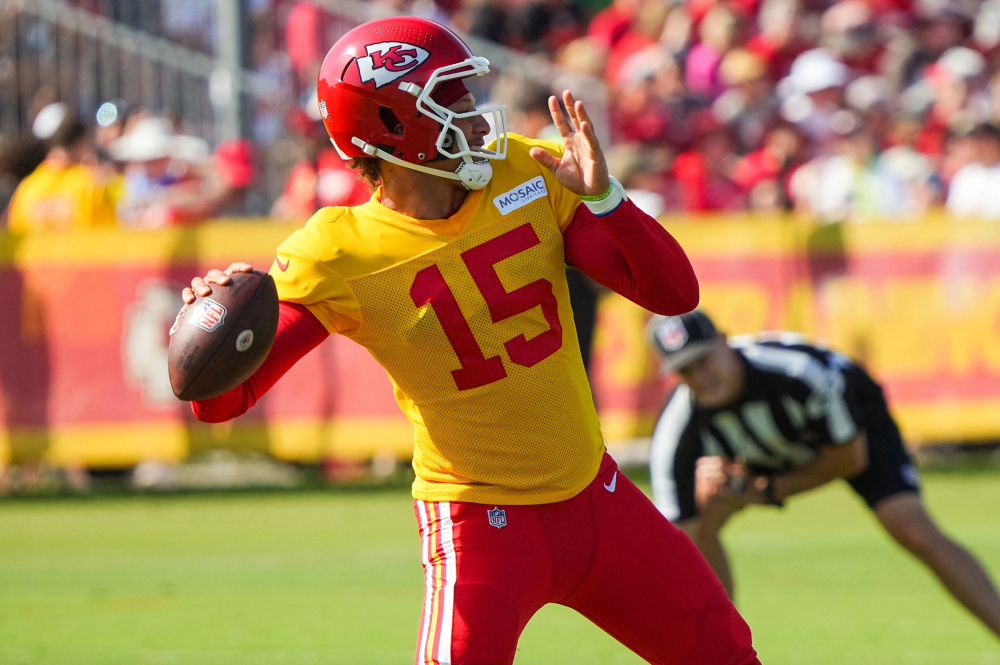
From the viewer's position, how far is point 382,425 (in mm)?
10930

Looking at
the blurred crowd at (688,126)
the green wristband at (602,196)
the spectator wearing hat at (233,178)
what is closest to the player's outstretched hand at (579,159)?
the green wristband at (602,196)

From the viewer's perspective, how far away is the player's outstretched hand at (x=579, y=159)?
140 inches

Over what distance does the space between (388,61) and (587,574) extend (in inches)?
57.6

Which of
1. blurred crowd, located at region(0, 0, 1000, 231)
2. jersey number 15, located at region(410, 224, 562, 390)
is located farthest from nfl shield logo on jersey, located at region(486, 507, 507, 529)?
blurred crowd, located at region(0, 0, 1000, 231)

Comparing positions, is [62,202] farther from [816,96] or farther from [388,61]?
[388,61]

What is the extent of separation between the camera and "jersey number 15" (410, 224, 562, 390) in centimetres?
364

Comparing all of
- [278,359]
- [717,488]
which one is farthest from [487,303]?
[717,488]

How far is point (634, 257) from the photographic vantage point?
11.8 ft

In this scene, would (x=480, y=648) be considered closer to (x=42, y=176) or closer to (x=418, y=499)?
(x=418, y=499)

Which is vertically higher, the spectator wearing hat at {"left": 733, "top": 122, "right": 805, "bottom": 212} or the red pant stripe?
the spectator wearing hat at {"left": 733, "top": 122, "right": 805, "bottom": 212}

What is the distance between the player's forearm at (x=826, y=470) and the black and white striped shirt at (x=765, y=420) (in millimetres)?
45

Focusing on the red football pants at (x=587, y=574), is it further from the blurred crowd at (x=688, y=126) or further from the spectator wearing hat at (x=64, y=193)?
the spectator wearing hat at (x=64, y=193)

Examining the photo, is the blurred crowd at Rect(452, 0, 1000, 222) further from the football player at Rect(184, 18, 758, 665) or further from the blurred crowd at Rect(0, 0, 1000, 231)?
the football player at Rect(184, 18, 758, 665)

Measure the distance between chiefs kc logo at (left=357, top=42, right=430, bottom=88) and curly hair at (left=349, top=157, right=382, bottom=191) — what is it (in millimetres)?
250
